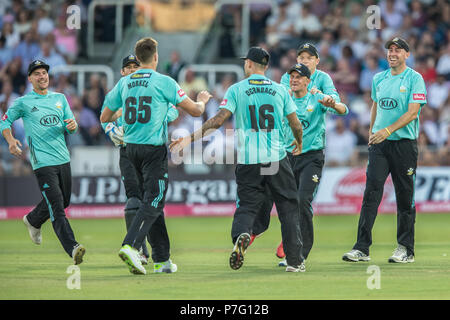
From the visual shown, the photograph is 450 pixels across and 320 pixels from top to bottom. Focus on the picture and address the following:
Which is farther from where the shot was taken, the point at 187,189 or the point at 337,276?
the point at 187,189

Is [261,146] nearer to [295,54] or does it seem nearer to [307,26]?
[295,54]

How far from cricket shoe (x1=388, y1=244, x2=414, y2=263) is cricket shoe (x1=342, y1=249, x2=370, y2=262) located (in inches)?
13.4

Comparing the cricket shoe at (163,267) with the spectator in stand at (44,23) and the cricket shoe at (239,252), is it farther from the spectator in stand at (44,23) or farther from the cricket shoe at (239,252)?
the spectator in stand at (44,23)

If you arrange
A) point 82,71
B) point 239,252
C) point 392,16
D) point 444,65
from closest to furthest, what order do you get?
point 239,252, point 82,71, point 444,65, point 392,16

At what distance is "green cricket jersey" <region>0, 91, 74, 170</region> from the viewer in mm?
11828

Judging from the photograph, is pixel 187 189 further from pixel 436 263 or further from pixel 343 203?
pixel 436 263

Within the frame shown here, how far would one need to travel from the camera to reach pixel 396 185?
12.2 metres

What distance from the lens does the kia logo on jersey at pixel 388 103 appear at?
12023mm

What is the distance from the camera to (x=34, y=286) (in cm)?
Answer: 971

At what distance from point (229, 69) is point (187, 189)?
13.7 feet

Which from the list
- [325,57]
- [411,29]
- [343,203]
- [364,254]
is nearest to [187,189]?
[343,203]

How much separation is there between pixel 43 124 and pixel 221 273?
3222 mm

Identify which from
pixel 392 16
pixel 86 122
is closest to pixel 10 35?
pixel 86 122

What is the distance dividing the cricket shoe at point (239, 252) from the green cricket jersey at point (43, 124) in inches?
121
